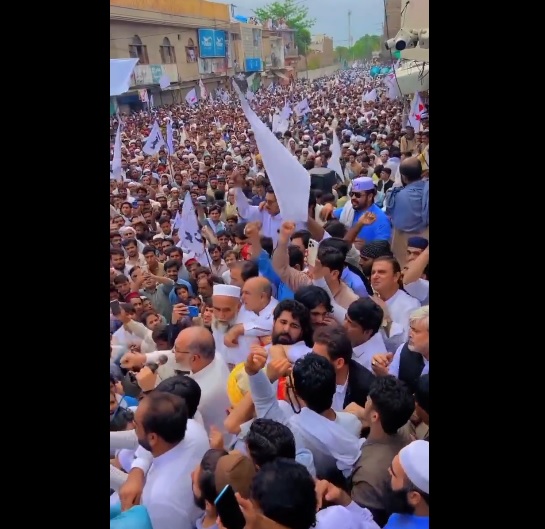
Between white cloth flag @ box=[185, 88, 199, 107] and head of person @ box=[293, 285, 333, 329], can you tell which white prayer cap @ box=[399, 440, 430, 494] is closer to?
head of person @ box=[293, 285, 333, 329]

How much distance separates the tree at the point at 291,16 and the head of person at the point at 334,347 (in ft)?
6.90

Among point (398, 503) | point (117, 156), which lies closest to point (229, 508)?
point (398, 503)

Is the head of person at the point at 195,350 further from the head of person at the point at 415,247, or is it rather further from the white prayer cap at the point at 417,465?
the head of person at the point at 415,247

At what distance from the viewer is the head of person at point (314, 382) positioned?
1828mm

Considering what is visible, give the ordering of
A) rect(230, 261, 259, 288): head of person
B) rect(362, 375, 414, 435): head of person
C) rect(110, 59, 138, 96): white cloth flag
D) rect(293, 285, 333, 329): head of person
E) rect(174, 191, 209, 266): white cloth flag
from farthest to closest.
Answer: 1. rect(110, 59, 138, 96): white cloth flag
2. rect(174, 191, 209, 266): white cloth flag
3. rect(230, 261, 259, 288): head of person
4. rect(293, 285, 333, 329): head of person
5. rect(362, 375, 414, 435): head of person

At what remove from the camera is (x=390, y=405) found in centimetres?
176

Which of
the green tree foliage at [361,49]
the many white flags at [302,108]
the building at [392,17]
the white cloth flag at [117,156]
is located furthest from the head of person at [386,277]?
the many white flags at [302,108]

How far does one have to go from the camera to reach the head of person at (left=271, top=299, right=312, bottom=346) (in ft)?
7.51

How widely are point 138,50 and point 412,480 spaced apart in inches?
208

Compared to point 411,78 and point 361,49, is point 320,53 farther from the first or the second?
point 411,78

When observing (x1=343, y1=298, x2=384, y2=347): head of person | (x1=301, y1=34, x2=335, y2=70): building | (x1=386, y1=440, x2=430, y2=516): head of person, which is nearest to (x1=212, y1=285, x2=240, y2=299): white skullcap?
(x1=343, y1=298, x2=384, y2=347): head of person

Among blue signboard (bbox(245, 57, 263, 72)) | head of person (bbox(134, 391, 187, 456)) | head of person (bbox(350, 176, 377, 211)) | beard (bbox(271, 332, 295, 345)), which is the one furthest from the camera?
blue signboard (bbox(245, 57, 263, 72))
